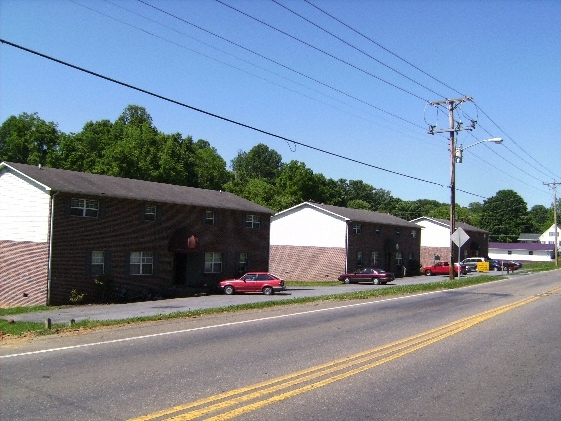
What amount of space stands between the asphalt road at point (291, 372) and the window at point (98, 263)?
1331 centimetres

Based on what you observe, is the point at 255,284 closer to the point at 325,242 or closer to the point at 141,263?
the point at 141,263

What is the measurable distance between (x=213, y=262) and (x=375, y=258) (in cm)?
2259

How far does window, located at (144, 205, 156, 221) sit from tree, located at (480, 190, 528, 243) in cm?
11532

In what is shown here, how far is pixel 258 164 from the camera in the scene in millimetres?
131625

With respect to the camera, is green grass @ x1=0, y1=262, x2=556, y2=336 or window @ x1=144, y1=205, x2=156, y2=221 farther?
window @ x1=144, y1=205, x2=156, y2=221

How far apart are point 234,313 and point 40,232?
12.5 m

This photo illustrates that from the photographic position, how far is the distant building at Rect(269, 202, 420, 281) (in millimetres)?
50422

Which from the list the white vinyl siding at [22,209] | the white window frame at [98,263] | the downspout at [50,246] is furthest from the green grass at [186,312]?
the white vinyl siding at [22,209]

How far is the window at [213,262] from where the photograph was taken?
3634cm

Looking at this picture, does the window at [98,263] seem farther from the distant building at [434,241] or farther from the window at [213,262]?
→ the distant building at [434,241]

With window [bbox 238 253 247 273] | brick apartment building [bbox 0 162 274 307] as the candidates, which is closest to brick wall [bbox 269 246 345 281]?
window [bbox 238 253 247 273]

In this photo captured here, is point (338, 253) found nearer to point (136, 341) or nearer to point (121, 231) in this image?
point (121, 231)

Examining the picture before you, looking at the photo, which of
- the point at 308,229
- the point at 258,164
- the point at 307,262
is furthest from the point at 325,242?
the point at 258,164

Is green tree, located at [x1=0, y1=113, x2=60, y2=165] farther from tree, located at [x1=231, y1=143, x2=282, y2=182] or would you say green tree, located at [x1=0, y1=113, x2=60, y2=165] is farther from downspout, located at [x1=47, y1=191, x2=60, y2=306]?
tree, located at [x1=231, y1=143, x2=282, y2=182]
